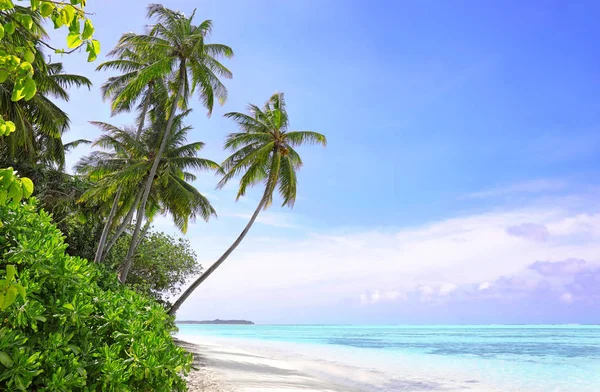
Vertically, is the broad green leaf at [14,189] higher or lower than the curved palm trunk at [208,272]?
lower

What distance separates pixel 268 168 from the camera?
18.4 metres

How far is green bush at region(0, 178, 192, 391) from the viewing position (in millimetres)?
2520

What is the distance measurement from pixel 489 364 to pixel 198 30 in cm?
2002

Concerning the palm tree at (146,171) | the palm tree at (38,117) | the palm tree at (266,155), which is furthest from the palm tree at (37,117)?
the palm tree at (266,155)

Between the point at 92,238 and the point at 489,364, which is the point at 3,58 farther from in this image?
the point at 489,364

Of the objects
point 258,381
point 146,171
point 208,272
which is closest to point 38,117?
point 146,171

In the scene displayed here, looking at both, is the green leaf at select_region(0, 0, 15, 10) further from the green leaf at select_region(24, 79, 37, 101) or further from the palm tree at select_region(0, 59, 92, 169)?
the palm tree at select_region(0, 59, 92, 169)

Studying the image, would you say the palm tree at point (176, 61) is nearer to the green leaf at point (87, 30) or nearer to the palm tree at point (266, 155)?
the palm tree at point (266, 155)

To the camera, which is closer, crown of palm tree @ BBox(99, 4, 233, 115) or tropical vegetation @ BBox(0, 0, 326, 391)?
tropical vegetation @ BBox(0, 0, 326, 391)

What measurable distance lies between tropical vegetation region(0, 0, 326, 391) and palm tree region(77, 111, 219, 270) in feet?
0.20

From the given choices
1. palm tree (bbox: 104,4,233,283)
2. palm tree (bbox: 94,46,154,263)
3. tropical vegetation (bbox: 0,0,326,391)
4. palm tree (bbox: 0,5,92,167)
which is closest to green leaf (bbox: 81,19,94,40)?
tropical vegetation (bbox: 0,0,326,391)

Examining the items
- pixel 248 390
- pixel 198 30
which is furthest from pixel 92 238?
pixel 248 390

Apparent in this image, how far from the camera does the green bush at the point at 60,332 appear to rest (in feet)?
8.27

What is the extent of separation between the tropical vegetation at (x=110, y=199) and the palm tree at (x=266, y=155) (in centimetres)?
6
